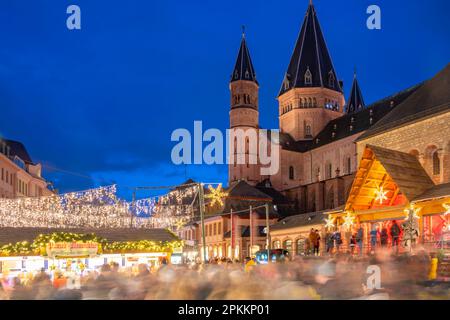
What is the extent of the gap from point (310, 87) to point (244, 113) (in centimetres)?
1503

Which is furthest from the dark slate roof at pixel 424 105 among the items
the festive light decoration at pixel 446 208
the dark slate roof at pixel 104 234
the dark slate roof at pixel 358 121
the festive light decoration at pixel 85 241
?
the dark slate roof at pixel 358 121

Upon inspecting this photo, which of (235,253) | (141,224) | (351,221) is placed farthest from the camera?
(235,253)

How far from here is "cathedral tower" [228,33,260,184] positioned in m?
120

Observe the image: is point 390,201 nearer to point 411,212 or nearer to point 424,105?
point 411,212

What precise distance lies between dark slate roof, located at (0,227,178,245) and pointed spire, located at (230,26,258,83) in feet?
Result: 287

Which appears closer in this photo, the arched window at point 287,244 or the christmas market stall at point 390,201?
the christmas market stall at point 390,201

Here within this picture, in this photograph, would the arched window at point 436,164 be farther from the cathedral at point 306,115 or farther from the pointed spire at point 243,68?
the pointed spire at point 243,68

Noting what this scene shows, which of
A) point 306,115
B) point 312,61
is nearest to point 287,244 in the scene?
point 306,115

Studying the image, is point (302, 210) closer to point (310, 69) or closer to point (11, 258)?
point (310, 69)

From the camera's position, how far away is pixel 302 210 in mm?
90312

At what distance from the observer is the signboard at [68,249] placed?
103ft

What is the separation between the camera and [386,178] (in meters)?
33.0

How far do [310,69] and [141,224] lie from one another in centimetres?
7495
